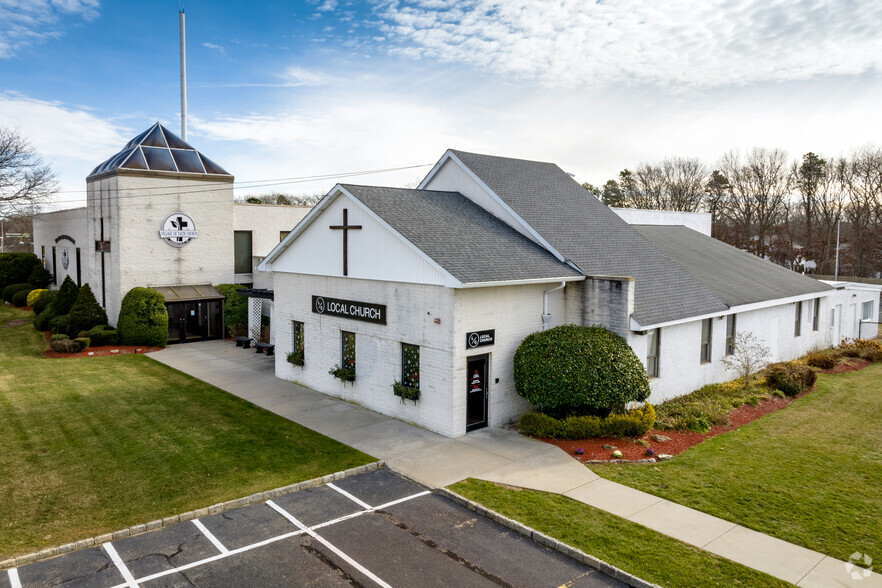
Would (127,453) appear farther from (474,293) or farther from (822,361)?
(822,361)

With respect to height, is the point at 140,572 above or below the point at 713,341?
below

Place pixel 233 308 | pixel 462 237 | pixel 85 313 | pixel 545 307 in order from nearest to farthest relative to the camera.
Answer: pixel 545 307, pixel 462 237, pixel 85 313, pixel 233 308

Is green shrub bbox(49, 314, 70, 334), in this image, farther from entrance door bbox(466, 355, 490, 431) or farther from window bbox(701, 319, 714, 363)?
window bbox(701, 319, 714, 363)

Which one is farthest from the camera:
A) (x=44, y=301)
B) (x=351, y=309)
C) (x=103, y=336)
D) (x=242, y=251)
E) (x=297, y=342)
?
(x=44, y=301)

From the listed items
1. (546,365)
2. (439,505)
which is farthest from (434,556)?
(546,365)

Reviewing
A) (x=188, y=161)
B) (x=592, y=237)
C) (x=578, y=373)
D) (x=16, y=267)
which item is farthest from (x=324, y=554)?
(x=16, y=267)

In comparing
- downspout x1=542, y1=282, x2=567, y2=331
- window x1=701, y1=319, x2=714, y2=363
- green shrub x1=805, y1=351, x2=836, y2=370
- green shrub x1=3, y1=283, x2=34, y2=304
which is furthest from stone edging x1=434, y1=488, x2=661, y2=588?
green shrub x1=3, y1=283, x2=34, y2=304

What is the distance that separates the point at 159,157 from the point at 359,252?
55.4 ft

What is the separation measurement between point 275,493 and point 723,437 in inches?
422

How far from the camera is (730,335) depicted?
2016 centimetres

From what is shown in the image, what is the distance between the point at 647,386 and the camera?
1461 cm

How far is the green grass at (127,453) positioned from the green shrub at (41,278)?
24.4 m

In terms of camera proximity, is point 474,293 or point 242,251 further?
point 242,251

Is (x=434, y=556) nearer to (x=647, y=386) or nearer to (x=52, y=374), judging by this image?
(x=647, y=386)
